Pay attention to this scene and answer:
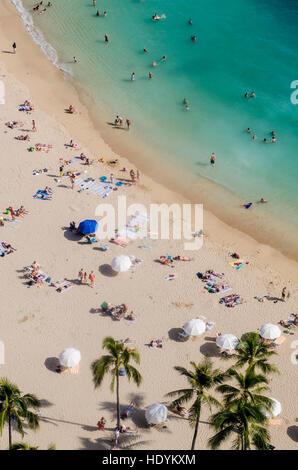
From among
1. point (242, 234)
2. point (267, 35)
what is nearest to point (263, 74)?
point (267, 35)

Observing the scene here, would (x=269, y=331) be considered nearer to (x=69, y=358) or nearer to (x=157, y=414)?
(x=157, y=414)

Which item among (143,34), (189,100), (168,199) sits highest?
(143,34)

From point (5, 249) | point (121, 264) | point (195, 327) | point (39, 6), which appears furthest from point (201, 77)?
point (195, 327)

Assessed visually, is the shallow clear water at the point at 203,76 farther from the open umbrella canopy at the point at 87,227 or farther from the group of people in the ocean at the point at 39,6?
the open umbrella canopy at the point at 87,227

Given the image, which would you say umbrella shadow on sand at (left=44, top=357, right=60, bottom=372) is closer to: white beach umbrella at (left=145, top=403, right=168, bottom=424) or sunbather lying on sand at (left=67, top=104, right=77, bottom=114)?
white beach umbrella at (left=145, top=403, right=168, bottom=424)

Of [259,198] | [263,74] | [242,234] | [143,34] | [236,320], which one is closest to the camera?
[236,320]

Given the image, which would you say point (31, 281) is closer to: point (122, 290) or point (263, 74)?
point (122, 290)
